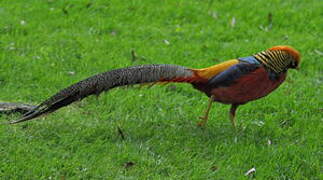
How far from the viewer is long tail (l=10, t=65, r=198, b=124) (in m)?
4.77

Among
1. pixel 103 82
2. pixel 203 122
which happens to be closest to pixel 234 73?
pixel 203 122

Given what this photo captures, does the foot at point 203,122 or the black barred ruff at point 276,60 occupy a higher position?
the black barred ruff at point 276,60

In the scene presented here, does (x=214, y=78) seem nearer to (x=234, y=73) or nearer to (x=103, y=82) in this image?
(x=234, y=73)

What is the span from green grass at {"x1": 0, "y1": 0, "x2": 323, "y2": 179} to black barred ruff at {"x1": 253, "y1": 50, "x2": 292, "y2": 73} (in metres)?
0.63

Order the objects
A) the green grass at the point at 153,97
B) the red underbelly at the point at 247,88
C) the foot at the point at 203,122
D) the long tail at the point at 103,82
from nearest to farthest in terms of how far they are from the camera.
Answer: the green grass at the point at 153,97 < the long tail at the point at 103,82 < the red underbelly at the point at 247,88 < the foot at the point at 203,122

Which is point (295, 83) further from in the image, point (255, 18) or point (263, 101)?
point (255, 18)

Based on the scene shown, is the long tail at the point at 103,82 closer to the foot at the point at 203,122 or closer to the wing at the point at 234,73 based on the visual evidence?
the wing at the point at 234,73

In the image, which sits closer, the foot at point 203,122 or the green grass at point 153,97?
the green grass at point 153,97

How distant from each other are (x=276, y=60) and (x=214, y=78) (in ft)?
1.71

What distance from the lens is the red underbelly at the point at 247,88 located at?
4949mm

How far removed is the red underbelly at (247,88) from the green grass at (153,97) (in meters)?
0.35

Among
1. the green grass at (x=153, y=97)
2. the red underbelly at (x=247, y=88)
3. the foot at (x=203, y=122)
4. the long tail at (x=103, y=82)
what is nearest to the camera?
the green grass at (x=153, y=97)

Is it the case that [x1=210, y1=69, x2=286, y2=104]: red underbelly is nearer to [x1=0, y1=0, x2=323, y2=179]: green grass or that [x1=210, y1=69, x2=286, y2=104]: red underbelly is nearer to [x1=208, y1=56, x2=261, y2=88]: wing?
[x1=208, y1=56, x2=261, y2=88]: wing

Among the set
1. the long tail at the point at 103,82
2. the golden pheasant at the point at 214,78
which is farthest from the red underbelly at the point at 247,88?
the long tail at the point at 103,82
